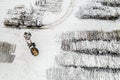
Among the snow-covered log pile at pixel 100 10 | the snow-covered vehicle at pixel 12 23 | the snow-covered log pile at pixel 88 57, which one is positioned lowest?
the snow-covered log pile at pixel 88 57

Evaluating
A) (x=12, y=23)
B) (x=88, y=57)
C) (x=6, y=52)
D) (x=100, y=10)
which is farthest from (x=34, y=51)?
(x=100, y=10)

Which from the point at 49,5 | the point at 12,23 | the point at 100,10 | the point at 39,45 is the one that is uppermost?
the point at 49,5

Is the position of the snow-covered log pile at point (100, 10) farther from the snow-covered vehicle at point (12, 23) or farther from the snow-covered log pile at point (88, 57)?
the snow-covered vehicle at point (12, 23)

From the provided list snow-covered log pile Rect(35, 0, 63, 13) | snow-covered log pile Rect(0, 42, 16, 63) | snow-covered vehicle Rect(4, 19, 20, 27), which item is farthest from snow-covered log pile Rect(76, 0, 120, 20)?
snow-covered log pile Rect(0, 42, 16, 63)

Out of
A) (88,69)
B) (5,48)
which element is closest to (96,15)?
(88,69)

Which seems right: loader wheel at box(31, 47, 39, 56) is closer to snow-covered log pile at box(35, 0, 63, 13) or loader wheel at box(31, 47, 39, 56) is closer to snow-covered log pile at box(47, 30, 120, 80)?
snow-covered log pile at box(47, 30, 120, 80)

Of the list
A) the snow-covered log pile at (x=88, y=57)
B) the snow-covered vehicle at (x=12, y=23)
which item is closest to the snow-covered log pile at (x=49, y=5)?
the snow-covered vehicle at (x=12, y=23)

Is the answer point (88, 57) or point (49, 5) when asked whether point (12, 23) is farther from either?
point (88, 57)
